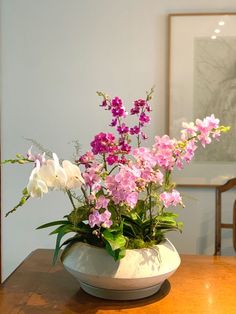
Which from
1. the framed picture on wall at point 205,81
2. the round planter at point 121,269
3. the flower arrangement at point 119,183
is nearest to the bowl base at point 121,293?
the round planter at point 121,269

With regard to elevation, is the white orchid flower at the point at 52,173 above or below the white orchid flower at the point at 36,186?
above

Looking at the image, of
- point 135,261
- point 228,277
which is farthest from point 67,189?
point 228,277

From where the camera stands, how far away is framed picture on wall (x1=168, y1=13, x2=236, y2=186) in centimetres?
229

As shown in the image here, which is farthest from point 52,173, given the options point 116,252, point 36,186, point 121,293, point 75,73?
point 75,73

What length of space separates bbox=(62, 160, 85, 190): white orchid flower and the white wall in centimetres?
137

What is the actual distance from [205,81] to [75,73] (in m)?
0.79

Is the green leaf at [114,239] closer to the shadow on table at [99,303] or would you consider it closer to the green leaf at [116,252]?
the green leaf at [116,252]

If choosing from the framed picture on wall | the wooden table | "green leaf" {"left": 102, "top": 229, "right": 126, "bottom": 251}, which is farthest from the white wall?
"green leaf" {"left": 102, "top": 229, "right": 126, "bottom": 251}

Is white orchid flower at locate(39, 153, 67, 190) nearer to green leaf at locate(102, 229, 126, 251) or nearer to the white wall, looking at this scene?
green leaf at locate(102, 229, 126, 251)

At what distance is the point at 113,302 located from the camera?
1.17 metres

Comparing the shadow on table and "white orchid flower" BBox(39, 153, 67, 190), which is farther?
the shadow on table

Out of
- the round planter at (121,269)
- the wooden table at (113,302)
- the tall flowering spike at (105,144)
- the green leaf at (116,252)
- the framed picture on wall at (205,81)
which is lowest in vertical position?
the wooden table at (113,302)

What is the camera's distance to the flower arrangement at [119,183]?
1044mm

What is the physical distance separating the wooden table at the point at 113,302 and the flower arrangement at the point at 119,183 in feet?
0.57
